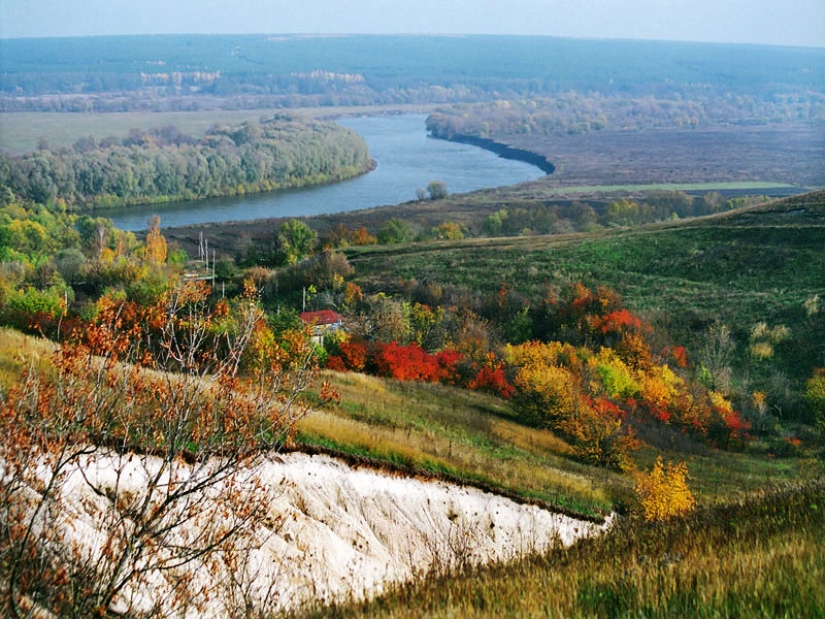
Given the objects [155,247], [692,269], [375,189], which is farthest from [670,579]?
[375,189]

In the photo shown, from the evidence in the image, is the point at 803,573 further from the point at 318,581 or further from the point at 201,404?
the point at 318,581

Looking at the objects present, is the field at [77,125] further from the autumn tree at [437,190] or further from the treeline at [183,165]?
the autumn tree at [437,190]

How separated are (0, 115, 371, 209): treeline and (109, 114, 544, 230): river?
3.46 m

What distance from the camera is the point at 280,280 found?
5434 cm

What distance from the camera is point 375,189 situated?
12325 centimetres

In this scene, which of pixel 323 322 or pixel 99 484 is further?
pixel 323 322

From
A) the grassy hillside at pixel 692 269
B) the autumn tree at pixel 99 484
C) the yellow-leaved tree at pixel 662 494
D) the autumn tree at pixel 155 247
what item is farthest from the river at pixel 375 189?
the autumn tree at pixel 99 484

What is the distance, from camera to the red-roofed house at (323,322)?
33.2 metres

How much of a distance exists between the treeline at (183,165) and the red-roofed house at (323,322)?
74.4 metres

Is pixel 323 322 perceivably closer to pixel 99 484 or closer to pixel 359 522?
pixel 359 522

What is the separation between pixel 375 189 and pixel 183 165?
87.6 feet

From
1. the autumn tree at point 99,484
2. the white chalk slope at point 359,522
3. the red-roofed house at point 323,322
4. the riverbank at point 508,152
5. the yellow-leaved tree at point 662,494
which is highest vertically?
the autumn tree at point 99,484

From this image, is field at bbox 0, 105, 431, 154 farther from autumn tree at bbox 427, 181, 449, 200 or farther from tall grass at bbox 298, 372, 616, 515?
tall grass at bbox 298, 372, 616, 515

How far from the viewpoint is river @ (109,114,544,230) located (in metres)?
105
